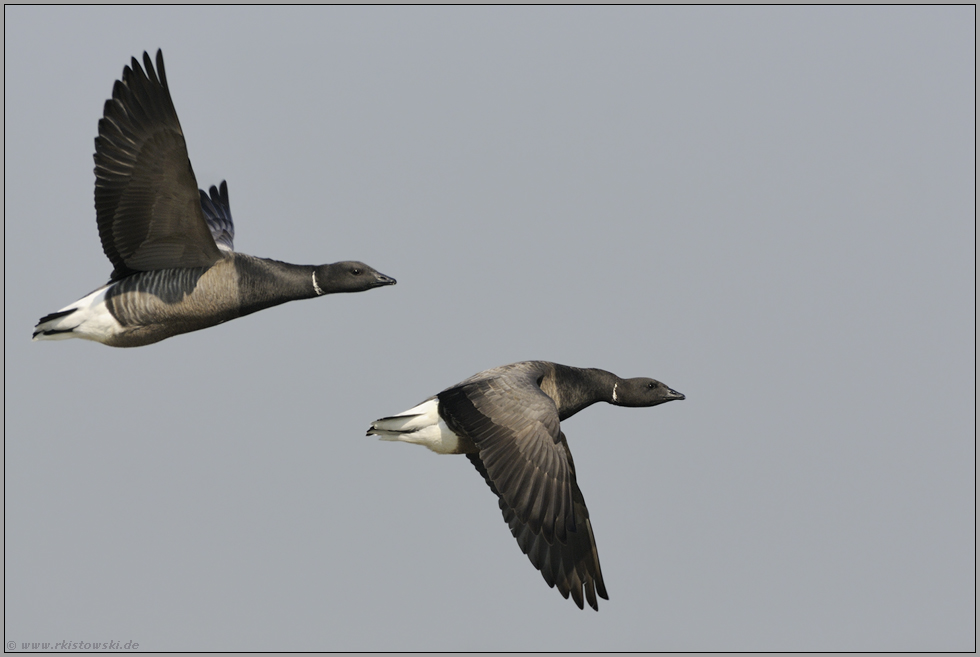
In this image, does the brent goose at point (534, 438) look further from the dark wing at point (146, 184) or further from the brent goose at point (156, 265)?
the dark wing at point (146, 184)

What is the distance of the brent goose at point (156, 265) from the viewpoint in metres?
15.0

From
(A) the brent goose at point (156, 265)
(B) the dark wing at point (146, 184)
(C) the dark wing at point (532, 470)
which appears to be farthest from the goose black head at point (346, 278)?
(C) the dark wing at point (532, 470)

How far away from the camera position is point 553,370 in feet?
54.0

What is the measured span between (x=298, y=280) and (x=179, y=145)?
2227 mm

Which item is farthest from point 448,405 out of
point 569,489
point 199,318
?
point 199,318

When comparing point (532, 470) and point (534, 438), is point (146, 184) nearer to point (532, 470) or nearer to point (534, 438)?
point (534, 438)

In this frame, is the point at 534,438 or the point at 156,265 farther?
the point at 156,265

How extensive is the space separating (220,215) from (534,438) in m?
7.23

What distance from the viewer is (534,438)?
14.0 meters

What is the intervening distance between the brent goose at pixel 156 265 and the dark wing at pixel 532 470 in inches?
95.9

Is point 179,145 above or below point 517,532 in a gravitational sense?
above

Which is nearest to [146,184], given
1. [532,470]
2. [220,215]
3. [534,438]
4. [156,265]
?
[156,265]

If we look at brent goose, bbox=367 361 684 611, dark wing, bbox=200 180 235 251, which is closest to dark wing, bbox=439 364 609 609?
brent goose, bbox=367 361 684 611

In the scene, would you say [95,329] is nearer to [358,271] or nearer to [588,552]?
[358,271]
